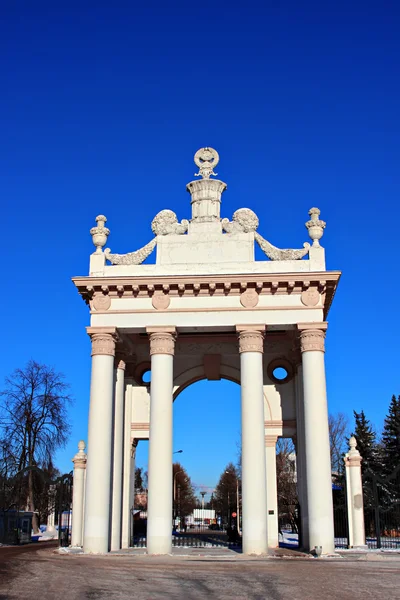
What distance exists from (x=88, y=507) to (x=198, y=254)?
10.9 metres

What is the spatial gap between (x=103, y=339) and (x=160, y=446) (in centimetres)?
478

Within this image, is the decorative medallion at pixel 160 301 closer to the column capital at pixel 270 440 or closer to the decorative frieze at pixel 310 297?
the decorative frieze at pixel 310 297

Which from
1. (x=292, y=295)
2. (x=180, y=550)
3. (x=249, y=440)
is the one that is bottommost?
(x=180, y=550)

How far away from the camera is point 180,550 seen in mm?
28062

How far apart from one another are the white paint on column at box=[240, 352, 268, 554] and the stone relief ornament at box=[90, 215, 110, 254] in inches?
299

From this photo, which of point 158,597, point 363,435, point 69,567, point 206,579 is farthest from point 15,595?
point 363,435

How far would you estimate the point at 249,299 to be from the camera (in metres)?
28.0

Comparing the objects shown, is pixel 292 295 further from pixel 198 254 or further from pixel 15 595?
pixel 15 595

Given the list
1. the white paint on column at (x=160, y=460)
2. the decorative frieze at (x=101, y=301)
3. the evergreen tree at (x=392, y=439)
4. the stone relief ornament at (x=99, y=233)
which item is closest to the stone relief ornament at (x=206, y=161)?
the stone relief ornament at (x=99, y=233)

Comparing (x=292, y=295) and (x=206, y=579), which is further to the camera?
(x=292, y=295)

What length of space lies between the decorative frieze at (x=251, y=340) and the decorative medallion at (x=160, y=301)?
10.2ft

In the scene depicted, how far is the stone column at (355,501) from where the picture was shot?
1143 inches

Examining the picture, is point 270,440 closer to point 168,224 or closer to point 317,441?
point 317,441

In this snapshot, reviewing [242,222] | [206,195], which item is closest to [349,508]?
[242,222]
